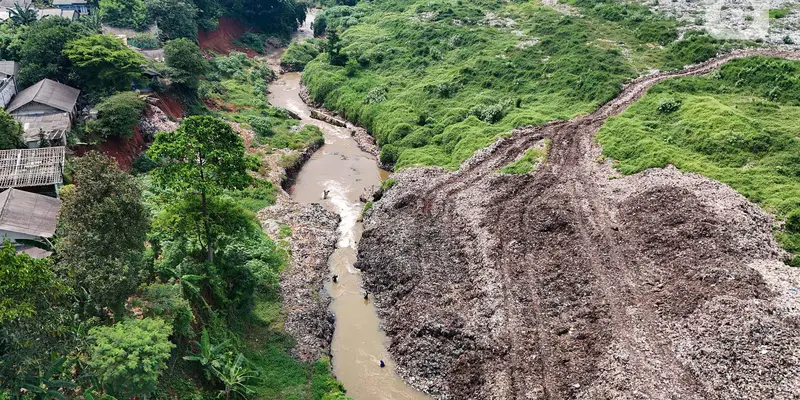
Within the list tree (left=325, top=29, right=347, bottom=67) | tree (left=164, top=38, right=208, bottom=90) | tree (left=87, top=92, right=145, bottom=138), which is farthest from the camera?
tree (left=325, top=29, right=347, bottom=67)

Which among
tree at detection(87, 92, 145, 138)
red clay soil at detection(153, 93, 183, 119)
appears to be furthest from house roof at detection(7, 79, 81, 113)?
red clay soil at detection(153, 93, 183, 119)

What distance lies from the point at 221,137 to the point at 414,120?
4048cm

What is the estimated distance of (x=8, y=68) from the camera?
5534 centimetres

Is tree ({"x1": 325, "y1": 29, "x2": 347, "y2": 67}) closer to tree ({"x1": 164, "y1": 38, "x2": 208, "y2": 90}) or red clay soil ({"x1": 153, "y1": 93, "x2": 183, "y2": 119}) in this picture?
tree ({"x1": 164, "y1": 38, "x2": 208, "y2": 90})

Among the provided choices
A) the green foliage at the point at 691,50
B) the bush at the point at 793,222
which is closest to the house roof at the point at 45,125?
the bush at the point at 793,222

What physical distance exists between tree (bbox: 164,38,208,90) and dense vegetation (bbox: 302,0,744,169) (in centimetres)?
2172

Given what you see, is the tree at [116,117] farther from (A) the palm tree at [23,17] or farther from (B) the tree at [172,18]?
(B) the tree at [172,18]

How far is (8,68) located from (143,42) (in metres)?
29.3

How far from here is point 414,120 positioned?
7100 cm

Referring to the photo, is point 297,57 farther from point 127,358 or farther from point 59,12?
point 127,358

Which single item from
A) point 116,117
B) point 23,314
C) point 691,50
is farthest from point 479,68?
point 23,314

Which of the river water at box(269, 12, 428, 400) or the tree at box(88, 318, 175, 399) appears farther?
the river water at box(269, 12, 428, 400)

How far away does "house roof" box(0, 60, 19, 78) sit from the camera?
54.4m

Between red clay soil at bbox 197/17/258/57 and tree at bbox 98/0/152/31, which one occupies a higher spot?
tree at bbox 98/0/152/31
